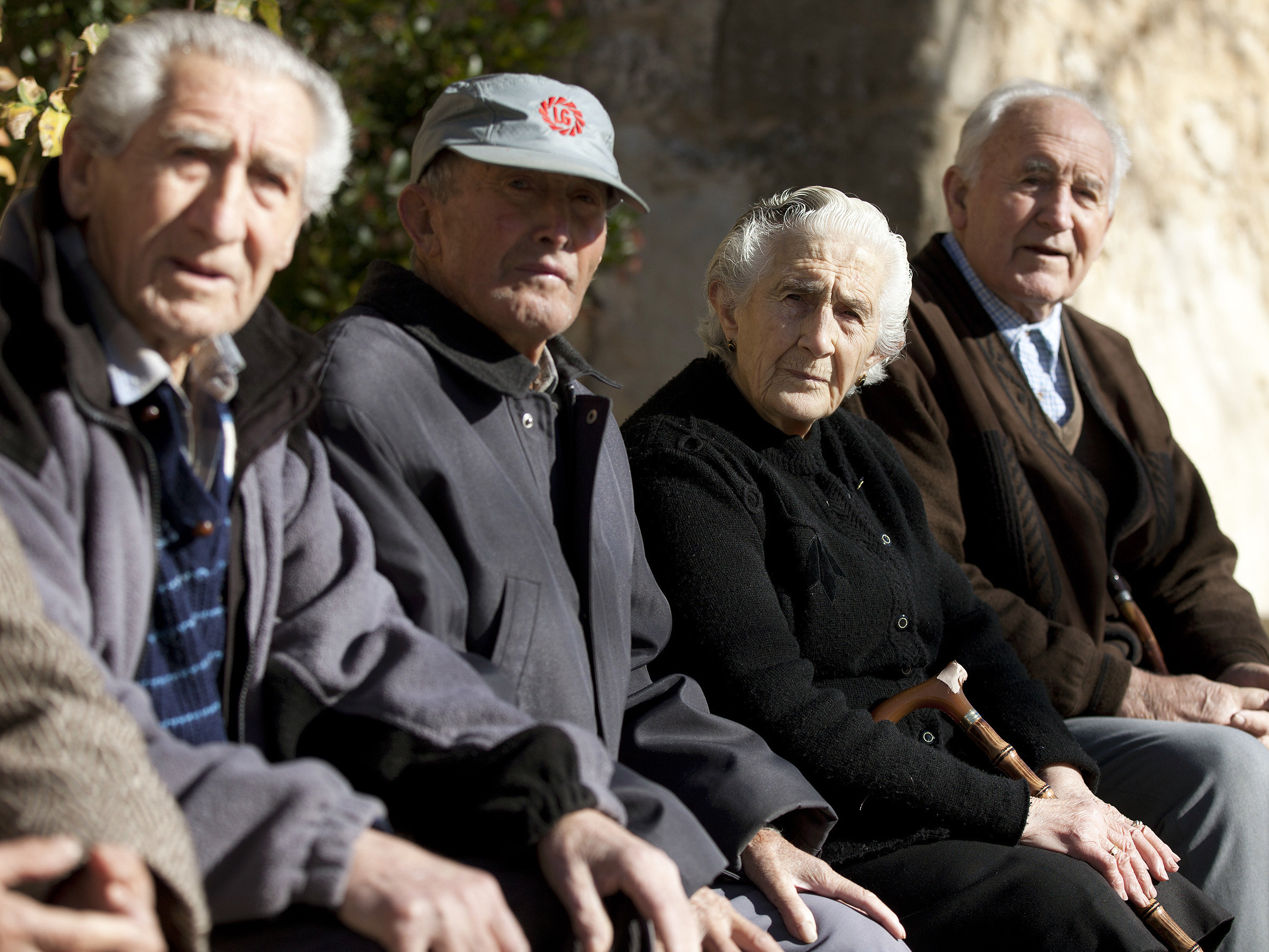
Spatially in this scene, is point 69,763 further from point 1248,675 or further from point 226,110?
point 1248,675

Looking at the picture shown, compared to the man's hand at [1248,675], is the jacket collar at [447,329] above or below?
above

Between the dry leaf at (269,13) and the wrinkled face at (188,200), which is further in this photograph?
the dry leaf at (269,13)

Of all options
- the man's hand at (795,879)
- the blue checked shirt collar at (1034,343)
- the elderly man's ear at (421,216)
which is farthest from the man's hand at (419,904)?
the blue checked shirt collar at (1034,343)

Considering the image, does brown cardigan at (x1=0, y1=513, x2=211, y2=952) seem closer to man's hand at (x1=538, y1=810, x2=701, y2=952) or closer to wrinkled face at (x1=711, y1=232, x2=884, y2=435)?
man's hand at (x1=538, y1=810, x2=701, y2=952)

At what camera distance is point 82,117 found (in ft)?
5.08

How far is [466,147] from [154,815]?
113 centimetres

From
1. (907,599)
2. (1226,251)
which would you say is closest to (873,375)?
(907,599)

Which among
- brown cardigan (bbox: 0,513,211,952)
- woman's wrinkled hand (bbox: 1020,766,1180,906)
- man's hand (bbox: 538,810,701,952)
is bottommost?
woman's wrinkled hand (bbox: 1020,766,1180,906)

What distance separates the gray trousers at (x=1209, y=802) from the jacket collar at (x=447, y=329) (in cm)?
156

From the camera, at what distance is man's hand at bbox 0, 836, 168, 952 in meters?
1.20

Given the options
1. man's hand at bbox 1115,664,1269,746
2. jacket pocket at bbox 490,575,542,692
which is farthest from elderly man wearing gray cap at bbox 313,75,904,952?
man's hand at bbox 1115,664,1269,746

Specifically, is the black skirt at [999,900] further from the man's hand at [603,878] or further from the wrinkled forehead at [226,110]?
the wrinkled forehead at [226,110]

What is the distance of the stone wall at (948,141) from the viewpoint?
4535 mm

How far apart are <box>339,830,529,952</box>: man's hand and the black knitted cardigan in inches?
31.4
